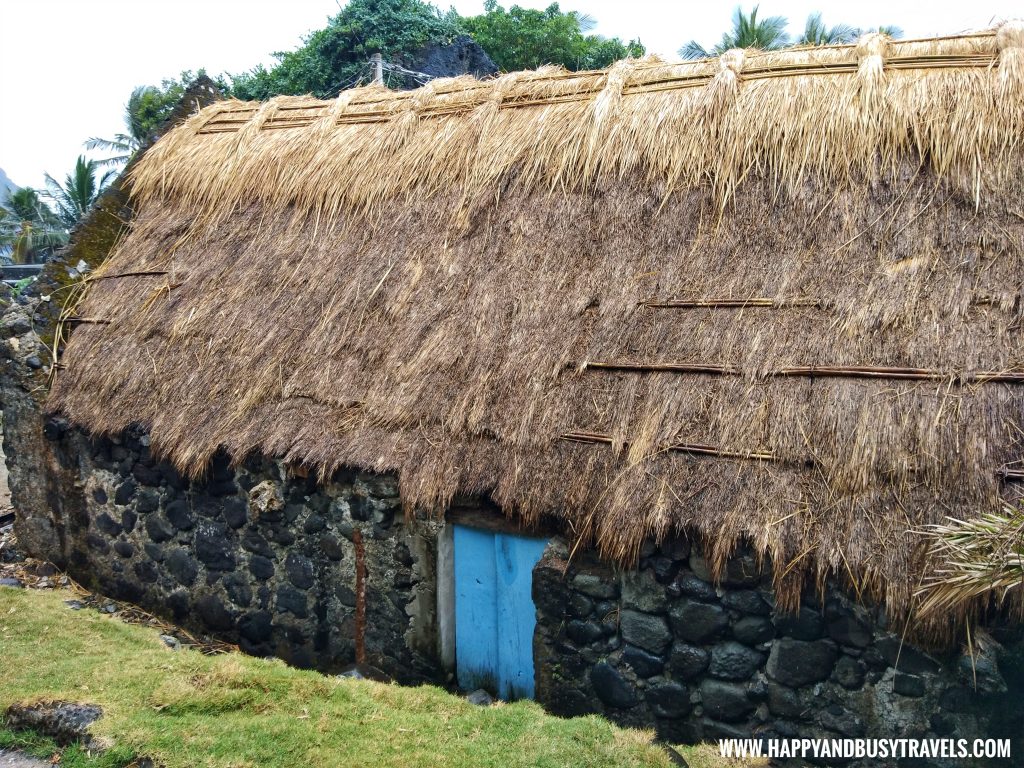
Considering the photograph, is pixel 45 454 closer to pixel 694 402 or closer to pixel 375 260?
pixel 375 260

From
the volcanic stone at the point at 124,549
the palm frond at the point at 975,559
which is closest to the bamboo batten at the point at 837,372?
the palm frond at the point at 975,559

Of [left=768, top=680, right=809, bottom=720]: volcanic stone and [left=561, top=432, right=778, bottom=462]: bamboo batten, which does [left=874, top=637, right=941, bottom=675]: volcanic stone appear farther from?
[left=561, top=432, right=778, bottom=462]: bamboo batten

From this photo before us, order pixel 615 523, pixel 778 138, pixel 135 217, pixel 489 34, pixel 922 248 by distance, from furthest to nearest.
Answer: pixel 489 34 < pixel 135 217 < pixel 778 138 < pixel 922 248 < pixel 615 523

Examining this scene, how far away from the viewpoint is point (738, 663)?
14.4 feet

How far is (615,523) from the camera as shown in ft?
14.9

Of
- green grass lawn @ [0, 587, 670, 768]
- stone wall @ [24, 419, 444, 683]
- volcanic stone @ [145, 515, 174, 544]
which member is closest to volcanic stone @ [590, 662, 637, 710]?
green grass lawn @ [0, 587, 670, 768]

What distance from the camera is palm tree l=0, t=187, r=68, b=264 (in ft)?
95.3

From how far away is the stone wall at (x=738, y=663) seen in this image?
396cm

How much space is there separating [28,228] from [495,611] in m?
29.1

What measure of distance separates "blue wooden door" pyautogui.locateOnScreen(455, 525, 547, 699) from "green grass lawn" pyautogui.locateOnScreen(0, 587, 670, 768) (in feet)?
2.22

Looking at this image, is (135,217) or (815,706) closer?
(815,706)

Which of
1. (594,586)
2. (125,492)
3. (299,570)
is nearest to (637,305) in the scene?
(594,586)

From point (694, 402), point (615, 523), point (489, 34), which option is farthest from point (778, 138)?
point (489, 34)

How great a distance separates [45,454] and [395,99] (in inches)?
186
